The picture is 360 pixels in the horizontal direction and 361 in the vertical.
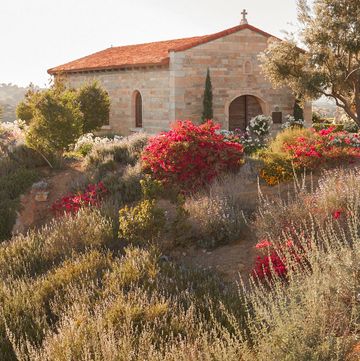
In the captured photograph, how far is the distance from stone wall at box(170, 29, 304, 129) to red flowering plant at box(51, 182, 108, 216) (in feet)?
29.4

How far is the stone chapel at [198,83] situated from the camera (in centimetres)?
2197

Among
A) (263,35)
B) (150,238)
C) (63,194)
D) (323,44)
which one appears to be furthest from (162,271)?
(263,35)

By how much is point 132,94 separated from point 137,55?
2.02 meters

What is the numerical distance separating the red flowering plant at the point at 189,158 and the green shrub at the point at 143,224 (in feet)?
9.56

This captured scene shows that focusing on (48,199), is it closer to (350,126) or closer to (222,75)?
(222,75)

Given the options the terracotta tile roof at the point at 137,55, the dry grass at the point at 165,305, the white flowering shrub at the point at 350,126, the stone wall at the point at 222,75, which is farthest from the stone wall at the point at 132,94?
the dry grass at the point at 165,305

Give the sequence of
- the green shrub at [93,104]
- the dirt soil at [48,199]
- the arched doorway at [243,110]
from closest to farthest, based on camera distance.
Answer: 1. the dirt soil at [48,199]
2. the arched doorway at [243,110]
3. the green shrub at [93,104]

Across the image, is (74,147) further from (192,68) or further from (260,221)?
(260,221)

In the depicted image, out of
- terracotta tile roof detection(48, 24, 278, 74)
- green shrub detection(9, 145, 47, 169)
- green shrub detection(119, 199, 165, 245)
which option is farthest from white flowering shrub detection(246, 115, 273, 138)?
green shrub detection(119, 199, 165, 245)

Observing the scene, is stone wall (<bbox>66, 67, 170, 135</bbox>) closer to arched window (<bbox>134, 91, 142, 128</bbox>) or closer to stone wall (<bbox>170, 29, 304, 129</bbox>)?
arched window (<bbox>134, 91, 142, 128</bbox>)

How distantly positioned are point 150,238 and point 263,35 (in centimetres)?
1630

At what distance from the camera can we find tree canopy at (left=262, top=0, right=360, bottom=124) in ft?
61.7

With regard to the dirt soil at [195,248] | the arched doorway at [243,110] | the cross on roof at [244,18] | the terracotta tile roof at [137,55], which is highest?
the cross on roof at [244,18]

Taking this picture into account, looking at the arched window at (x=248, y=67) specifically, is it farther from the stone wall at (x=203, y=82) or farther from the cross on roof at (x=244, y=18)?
the cross on roof at (x=244, y=18)
